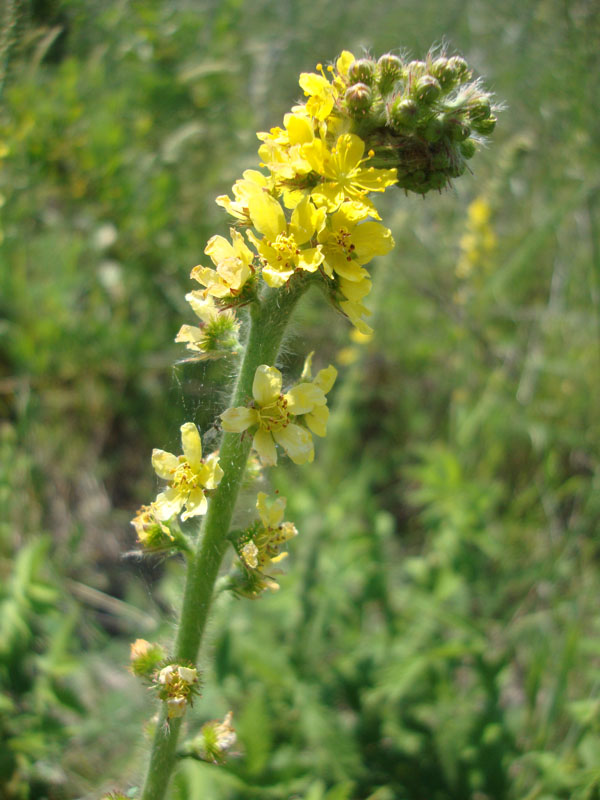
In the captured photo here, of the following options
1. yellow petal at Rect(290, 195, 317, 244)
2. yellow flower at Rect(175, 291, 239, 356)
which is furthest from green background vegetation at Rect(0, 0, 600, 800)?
yellow petal at Rect(290, 195, 317, 244)

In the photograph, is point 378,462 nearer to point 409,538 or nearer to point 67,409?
point 409,538

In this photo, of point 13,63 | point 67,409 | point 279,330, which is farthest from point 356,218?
point 67,409

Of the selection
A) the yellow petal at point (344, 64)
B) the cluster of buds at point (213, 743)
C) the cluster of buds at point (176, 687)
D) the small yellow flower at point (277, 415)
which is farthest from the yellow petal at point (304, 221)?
the cluster of buds at point (213, 743)

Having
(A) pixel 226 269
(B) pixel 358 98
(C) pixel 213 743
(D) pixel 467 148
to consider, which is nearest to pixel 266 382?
(A) pixel 226 269

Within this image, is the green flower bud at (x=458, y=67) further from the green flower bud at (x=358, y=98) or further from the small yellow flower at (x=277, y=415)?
the small yellow flower at (x=277, y=415)

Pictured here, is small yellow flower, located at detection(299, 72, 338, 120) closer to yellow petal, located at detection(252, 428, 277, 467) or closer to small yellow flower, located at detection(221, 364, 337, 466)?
small yellow flower, located at detection(221, 364, 337, 466)

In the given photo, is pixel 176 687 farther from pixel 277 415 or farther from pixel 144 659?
pixel 277 415
